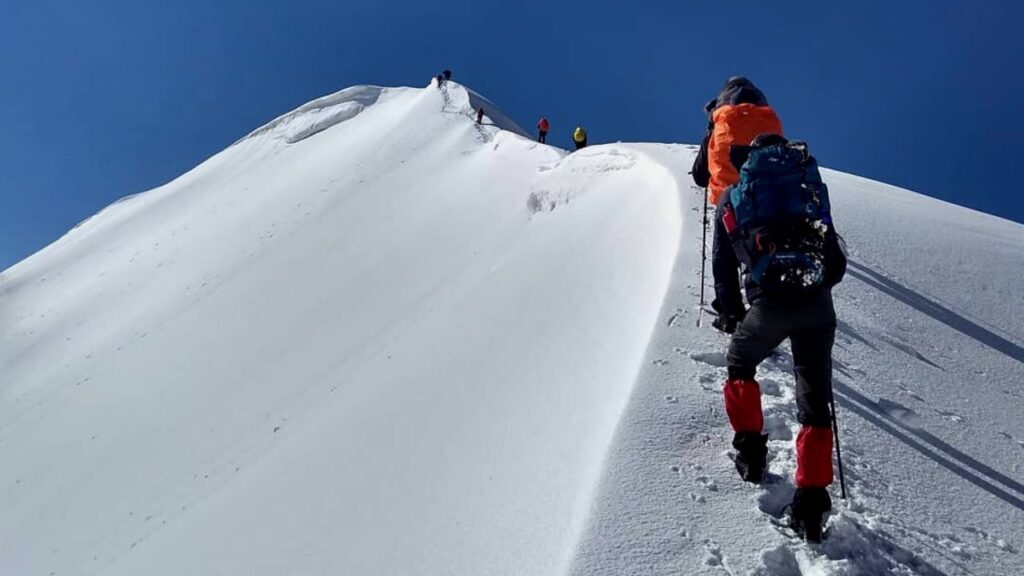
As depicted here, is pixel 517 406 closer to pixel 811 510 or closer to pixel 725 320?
pixel 725 320

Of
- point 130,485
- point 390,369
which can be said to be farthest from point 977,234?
→ point 130,485

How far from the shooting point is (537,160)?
738 inches

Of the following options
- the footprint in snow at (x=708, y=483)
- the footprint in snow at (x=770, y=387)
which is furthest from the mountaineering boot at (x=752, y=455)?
the footprint in snow at (x=770, y=387)

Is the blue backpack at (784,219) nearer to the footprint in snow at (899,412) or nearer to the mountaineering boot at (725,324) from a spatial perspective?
the mountaineering boot at (725,324)

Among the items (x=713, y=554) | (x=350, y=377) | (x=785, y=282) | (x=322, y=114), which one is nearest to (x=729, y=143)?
(x=785, y=282)

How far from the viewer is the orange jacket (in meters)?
4.99

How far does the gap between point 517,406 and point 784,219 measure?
9.07 ft

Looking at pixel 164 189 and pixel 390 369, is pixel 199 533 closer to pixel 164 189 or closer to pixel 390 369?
pixel 390 369

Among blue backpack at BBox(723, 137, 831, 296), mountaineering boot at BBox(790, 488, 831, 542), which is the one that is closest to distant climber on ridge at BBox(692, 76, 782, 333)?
blue backpack at BBox(723, 137, 831, 296)

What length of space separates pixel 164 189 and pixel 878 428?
43150 mm

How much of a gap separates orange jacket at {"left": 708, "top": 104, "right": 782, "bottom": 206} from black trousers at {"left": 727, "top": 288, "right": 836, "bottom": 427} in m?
1.47

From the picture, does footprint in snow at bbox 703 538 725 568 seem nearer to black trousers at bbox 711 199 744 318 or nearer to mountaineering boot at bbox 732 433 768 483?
mountaineering boot at bbox 732 433 768 483

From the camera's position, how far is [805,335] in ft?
12.1

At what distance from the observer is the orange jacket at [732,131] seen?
197 inches
